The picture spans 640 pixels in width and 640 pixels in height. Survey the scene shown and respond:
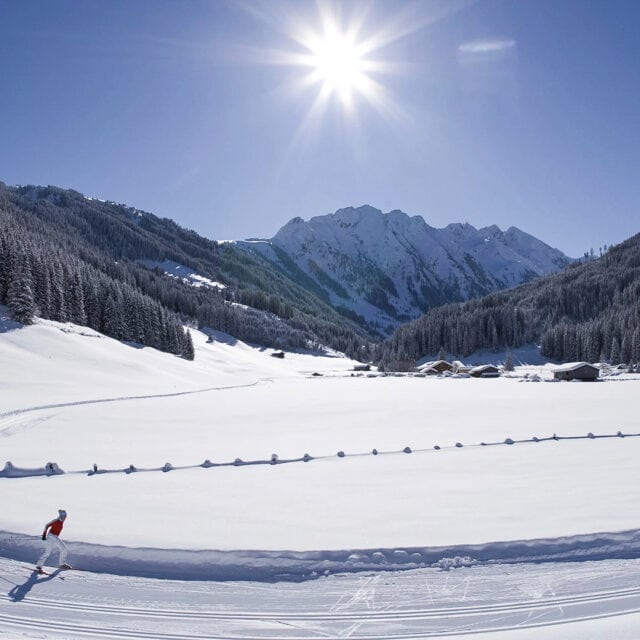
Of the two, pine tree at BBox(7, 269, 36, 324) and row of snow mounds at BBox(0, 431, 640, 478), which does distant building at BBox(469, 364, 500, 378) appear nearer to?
row of snow mounds at BBox(0, 431, 640, 478)

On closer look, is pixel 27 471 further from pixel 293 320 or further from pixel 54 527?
pixel 293 320

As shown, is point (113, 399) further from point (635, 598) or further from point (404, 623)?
point (635, 598)

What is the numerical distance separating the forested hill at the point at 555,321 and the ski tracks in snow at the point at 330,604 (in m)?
110

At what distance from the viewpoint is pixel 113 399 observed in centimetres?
3759

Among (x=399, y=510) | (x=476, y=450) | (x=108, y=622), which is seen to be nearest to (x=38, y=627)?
(x=108, y=622)

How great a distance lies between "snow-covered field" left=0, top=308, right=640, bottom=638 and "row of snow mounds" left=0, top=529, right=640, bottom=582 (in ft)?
0.11

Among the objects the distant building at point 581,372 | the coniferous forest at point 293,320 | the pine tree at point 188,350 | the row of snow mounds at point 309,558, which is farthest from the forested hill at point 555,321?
the row of snow mounds at point 309,558

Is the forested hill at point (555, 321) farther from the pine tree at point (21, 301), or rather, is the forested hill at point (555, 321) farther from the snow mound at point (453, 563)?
the snow mound at point (453, 563)

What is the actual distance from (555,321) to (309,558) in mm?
159730

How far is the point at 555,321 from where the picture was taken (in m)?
146

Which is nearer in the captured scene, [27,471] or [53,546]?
[53,546]

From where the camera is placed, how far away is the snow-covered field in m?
8.36

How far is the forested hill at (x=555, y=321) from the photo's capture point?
107 m

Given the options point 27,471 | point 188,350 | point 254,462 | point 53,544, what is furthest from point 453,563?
point 188,350
